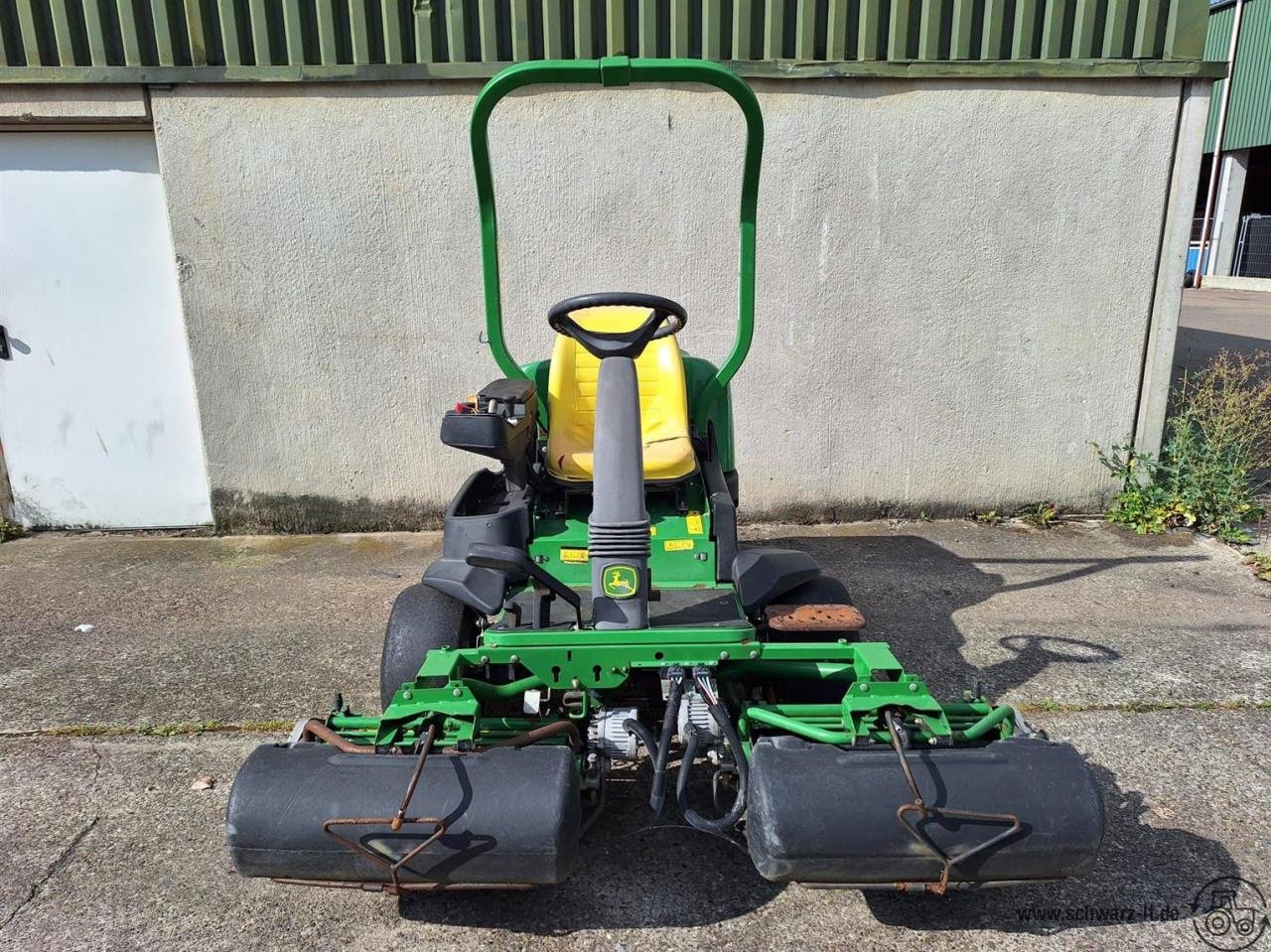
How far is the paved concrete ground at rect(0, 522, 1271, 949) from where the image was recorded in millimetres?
2309

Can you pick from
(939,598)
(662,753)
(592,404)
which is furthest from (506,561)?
(939,598)

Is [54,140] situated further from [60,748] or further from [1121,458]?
[1121,458]

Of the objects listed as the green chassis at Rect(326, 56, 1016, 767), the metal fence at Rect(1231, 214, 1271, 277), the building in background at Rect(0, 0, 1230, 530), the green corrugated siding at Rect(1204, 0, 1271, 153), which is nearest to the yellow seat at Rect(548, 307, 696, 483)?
the green chassis at Rect(326, 56, 1016, 767)

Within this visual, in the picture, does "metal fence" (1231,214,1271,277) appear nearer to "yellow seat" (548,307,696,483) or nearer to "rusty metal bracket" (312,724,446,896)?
"yellow seat" (548,307,696,483)

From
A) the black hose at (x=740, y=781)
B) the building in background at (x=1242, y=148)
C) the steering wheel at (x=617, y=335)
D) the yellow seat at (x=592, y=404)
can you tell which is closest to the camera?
the black hose at (x=740, y=781)

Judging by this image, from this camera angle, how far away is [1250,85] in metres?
21.4

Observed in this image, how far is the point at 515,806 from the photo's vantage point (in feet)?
6.61

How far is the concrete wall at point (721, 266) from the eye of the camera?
495cm

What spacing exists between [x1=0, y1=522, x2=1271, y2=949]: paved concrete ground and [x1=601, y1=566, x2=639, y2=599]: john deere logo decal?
0.72 meters

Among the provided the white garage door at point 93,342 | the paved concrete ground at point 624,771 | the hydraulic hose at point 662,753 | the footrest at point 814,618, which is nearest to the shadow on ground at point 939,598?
the paved concrete ground at point 624,771

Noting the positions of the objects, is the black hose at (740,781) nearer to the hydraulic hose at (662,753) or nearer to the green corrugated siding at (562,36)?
the hydraulic hose at (662,753)

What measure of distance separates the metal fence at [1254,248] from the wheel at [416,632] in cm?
2444

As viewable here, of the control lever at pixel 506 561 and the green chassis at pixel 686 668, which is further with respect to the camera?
the control lever at pixel 506 561

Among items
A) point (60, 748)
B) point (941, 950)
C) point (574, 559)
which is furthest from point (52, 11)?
point (941, 950)
